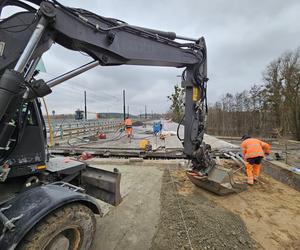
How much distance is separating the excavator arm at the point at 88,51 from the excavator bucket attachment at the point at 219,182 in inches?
6.7

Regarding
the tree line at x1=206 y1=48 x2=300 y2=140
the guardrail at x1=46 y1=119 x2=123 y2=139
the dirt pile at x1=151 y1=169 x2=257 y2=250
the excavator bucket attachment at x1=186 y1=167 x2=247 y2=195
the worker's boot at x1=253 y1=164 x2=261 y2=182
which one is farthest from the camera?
the tree line at x1=206 y1=48 x2=300 y2=140

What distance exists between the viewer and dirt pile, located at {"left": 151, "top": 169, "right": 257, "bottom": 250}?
3.02 metres

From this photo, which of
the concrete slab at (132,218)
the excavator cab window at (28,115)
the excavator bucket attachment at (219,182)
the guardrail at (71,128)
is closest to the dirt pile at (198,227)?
the concrete slab at (132,218)

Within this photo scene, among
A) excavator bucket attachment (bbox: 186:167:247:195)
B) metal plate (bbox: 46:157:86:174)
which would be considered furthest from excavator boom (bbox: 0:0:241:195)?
metal plate (bbox: 46:157:86:174)

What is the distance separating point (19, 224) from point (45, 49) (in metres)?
1.99

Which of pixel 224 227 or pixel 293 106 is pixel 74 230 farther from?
pixel 293 106

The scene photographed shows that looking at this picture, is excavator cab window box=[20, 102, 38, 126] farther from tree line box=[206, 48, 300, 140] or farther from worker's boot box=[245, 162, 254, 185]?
tree line box=[206, 48, 300, 140]

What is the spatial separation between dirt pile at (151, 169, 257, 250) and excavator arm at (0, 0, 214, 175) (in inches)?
38.1

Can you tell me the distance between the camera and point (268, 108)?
82.2ft

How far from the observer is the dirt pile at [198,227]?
9.90ft

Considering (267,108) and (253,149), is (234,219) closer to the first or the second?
(253,149)

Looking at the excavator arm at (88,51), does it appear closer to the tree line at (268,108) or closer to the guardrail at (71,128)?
the guardrail at (71,128)

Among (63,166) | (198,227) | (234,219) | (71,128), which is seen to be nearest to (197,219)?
(198,227)

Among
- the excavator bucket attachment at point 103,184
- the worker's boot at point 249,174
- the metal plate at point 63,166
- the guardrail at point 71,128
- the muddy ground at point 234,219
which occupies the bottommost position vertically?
the muddy ground at point 234,219
